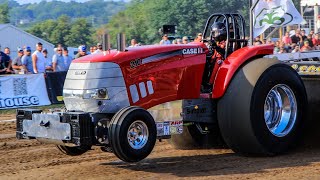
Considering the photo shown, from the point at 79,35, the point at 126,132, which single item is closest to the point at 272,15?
the point at 126,132

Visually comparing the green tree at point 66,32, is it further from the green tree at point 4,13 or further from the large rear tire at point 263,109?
the large rear tire at point 263,109

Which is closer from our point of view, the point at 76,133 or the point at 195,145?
the point at 76,133

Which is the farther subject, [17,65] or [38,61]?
[17,65]

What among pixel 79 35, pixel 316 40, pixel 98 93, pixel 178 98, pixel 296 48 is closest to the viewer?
pixel 98 93

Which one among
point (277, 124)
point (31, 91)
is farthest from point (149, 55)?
point (31, 91)

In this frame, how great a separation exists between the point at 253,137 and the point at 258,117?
9.6 inches

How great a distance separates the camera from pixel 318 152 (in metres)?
8.58

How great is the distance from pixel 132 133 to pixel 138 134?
9 cm

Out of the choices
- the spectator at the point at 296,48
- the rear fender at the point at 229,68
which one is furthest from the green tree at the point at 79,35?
the rear fender at the point at 229,68

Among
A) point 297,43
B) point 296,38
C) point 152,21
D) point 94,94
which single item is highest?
point 152,21

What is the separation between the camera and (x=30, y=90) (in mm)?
15734

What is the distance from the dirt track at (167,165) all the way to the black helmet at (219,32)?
1.47 meters

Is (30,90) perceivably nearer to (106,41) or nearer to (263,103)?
(106,41)

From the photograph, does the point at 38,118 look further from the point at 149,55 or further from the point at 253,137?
the point at 253,137
